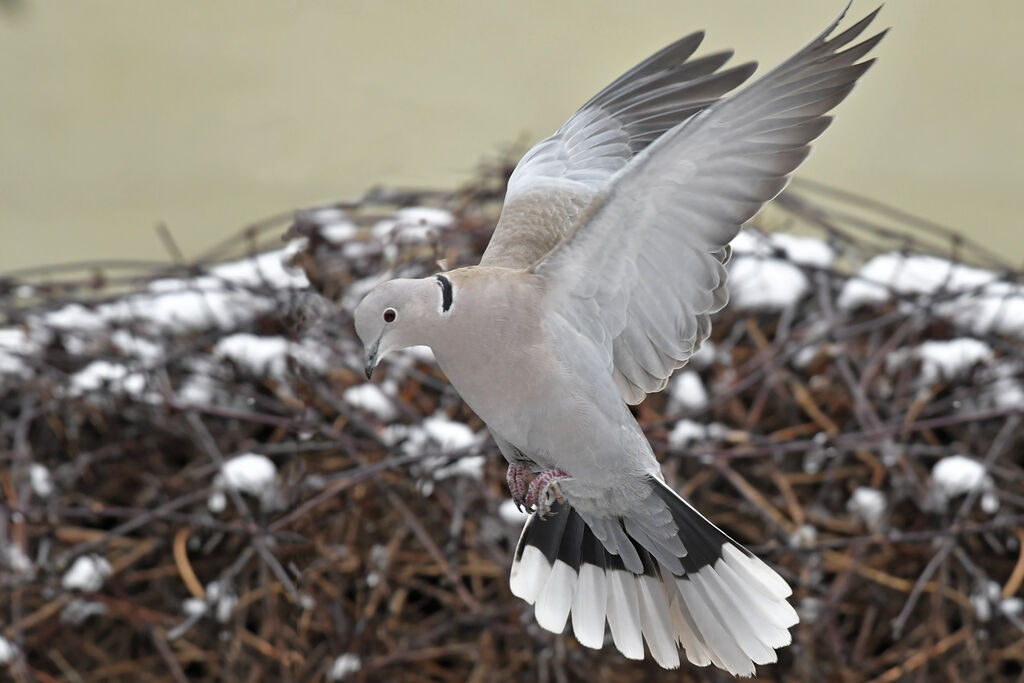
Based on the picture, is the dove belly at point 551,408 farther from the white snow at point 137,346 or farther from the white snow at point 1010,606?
the white snow at point 137,346

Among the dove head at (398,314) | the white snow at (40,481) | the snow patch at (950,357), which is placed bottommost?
the white snow at (40,481)

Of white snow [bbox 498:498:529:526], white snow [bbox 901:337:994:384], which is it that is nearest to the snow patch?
white snow [bbox 901:337:994:384]

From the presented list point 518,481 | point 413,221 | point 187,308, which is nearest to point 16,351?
point 187,308

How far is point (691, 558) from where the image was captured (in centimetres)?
48

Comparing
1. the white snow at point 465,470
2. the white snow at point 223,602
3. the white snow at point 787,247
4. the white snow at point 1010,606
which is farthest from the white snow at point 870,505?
the white snow at point 223,602

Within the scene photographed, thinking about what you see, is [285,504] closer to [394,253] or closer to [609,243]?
[394,253]

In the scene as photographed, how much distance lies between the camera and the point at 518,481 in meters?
0.41

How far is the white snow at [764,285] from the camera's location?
1.08 meters

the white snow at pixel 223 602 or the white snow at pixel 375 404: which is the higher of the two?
the white snow at pixel 375 404

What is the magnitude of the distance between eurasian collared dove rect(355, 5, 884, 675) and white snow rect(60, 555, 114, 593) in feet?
2.11

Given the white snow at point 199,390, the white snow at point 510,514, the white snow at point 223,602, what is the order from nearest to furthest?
the white snow at point 510,514
the white snow at point 223,602
the white snow at point 199,390

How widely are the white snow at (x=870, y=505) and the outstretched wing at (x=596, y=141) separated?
0.50 meters

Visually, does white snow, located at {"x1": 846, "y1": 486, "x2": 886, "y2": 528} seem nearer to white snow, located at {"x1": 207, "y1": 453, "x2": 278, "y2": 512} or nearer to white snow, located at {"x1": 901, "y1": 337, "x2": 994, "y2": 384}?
white snow, located at {"x1": 901, "y1": 337, "x2": 994, "y2": 384}

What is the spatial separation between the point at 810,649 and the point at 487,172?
509 millimetres
